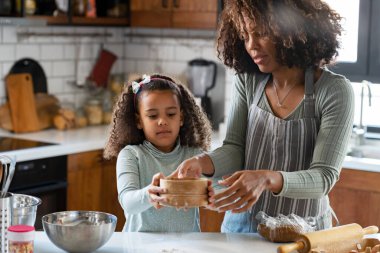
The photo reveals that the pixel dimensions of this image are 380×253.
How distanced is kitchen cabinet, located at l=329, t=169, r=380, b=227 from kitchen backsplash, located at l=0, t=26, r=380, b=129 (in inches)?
31.7

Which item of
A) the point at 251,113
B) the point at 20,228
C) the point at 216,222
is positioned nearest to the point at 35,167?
the point at 216,222

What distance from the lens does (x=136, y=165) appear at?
2785 millimetres

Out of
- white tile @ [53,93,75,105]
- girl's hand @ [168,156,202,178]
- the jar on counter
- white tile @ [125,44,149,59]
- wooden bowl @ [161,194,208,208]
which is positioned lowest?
the jar on counter

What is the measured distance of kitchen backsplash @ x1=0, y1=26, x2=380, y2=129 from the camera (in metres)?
4.91

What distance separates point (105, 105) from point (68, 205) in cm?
109

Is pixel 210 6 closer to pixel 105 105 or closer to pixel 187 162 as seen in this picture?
pixel 105 105

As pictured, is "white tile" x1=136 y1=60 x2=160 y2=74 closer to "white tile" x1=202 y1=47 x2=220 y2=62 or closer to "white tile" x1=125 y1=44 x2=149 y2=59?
"white tile" x1=125 y1=44 x2=149 y2=59

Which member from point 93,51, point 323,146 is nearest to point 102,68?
point 93,51

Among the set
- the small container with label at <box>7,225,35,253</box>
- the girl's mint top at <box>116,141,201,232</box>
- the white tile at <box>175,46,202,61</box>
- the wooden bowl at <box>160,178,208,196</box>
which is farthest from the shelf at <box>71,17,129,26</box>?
the small container with label at <box>7,225,35,253</box>

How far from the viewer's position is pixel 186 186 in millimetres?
2248

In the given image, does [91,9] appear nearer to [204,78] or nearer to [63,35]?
[63,35]

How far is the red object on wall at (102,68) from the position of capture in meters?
5.50

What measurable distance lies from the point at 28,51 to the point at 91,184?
3.27 ft

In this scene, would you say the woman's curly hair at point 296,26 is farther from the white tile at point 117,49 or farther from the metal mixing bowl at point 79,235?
the white tile at point 117,49
